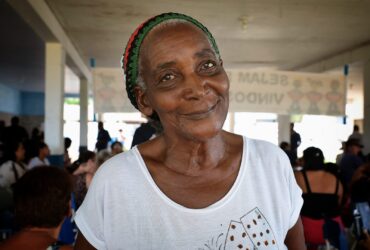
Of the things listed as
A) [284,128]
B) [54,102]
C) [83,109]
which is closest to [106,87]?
[54,102]

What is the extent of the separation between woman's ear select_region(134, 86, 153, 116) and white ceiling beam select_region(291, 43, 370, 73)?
381 inches

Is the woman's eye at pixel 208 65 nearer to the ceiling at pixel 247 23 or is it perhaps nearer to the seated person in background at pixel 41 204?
the seated person in background at pixel 41 204

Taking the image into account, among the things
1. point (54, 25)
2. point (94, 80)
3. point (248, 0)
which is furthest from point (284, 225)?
point (54, 25)

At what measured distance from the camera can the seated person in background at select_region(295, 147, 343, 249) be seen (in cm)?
362

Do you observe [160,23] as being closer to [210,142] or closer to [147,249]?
[210,142]

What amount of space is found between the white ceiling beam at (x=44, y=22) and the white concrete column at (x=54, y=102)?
1.36 feet

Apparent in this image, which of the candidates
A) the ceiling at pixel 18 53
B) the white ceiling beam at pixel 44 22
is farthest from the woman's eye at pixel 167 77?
the ceiling at pixel 18 53

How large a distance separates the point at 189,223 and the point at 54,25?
6.96 m

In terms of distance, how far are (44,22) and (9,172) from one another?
108 inches

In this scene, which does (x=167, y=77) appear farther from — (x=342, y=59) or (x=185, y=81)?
(x=342, y=59)

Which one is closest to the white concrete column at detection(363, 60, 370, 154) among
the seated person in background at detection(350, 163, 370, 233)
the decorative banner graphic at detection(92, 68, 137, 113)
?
the seated person in background at detection(350, 163, 370, 233)

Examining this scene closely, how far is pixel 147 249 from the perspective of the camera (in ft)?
3.51

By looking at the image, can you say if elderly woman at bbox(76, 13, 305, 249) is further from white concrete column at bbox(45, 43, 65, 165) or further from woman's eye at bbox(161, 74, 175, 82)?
white concrete column at bbox(45, 43, 65, 165)

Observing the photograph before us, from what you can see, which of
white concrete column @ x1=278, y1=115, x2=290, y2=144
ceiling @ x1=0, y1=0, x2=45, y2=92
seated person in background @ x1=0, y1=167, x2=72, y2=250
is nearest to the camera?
seated person in background @ x1=0, y1=167, x2=72, y2=250
